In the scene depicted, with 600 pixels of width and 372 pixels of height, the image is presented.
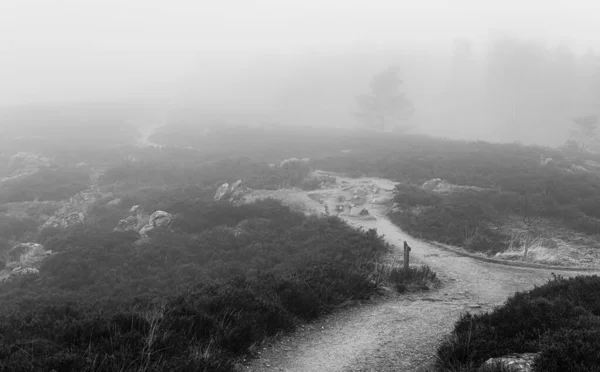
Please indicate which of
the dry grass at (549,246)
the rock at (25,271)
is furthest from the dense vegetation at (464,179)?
the rock at (25,271)

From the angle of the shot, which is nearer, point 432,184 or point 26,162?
point 432,184

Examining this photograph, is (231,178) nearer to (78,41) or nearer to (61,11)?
(78,41)

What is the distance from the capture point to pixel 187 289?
9.84 m

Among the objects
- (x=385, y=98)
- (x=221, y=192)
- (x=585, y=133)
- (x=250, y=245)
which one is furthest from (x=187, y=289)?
(x=385, y=98)

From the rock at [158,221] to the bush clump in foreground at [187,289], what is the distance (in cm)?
78

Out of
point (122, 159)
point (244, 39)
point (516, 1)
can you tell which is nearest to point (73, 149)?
point (122, 159)

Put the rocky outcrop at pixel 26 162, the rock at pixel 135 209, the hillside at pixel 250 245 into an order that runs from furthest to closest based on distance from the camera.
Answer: the rocky outcrop at pixel 26 162
the rock at pixel 135 209
the hillside at pixel 250 245

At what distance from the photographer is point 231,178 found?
2905 centimetres

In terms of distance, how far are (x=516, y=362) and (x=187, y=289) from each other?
7832 mm

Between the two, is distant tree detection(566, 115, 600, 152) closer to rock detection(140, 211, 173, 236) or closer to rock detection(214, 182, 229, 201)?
rock detection(214, 182, 229, 201)

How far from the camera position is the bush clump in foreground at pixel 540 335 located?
4559mm

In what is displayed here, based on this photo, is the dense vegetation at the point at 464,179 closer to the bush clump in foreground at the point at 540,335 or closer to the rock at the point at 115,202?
the bush clump in foreground at the point at 540,335

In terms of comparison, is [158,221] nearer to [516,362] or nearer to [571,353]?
[516,362]

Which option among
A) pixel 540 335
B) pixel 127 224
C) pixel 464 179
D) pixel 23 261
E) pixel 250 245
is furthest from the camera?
pixel 464 179
